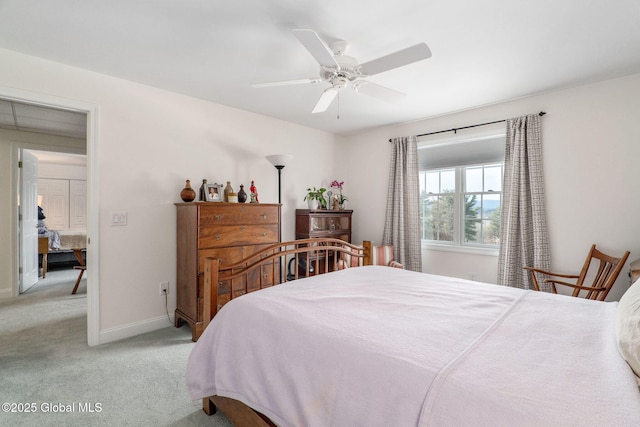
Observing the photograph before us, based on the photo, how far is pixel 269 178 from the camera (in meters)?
4.00

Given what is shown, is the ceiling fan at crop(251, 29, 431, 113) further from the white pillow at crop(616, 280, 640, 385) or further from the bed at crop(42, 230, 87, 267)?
the bed at crop(42, 230, 87, 267)

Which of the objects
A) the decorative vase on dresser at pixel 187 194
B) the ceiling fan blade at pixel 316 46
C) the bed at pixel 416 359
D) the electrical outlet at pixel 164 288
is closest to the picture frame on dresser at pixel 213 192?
the decorative vase on dresser at pixel 187 194

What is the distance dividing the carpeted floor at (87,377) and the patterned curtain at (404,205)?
2.73m

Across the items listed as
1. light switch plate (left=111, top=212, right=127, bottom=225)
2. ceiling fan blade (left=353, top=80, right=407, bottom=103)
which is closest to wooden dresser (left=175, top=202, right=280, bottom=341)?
light switch plate (left=111, top=212, right=127, bottom=225)

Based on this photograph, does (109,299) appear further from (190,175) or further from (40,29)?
(40,29)

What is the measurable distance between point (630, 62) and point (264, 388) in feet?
11.7

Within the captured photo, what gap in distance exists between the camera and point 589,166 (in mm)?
2869

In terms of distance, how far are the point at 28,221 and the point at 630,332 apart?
20.5ft

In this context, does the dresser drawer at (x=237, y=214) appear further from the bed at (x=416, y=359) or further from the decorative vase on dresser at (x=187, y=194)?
the bed at (x=416, y=359)

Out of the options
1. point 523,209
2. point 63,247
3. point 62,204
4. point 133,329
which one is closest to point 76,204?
point 62,204

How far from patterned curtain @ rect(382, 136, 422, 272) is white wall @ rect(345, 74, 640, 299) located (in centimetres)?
88

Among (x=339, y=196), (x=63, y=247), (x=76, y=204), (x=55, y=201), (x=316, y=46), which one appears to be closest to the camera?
(x=316, y=46)

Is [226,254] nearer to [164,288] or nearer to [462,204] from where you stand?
[164,288]

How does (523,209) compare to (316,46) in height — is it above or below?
below
